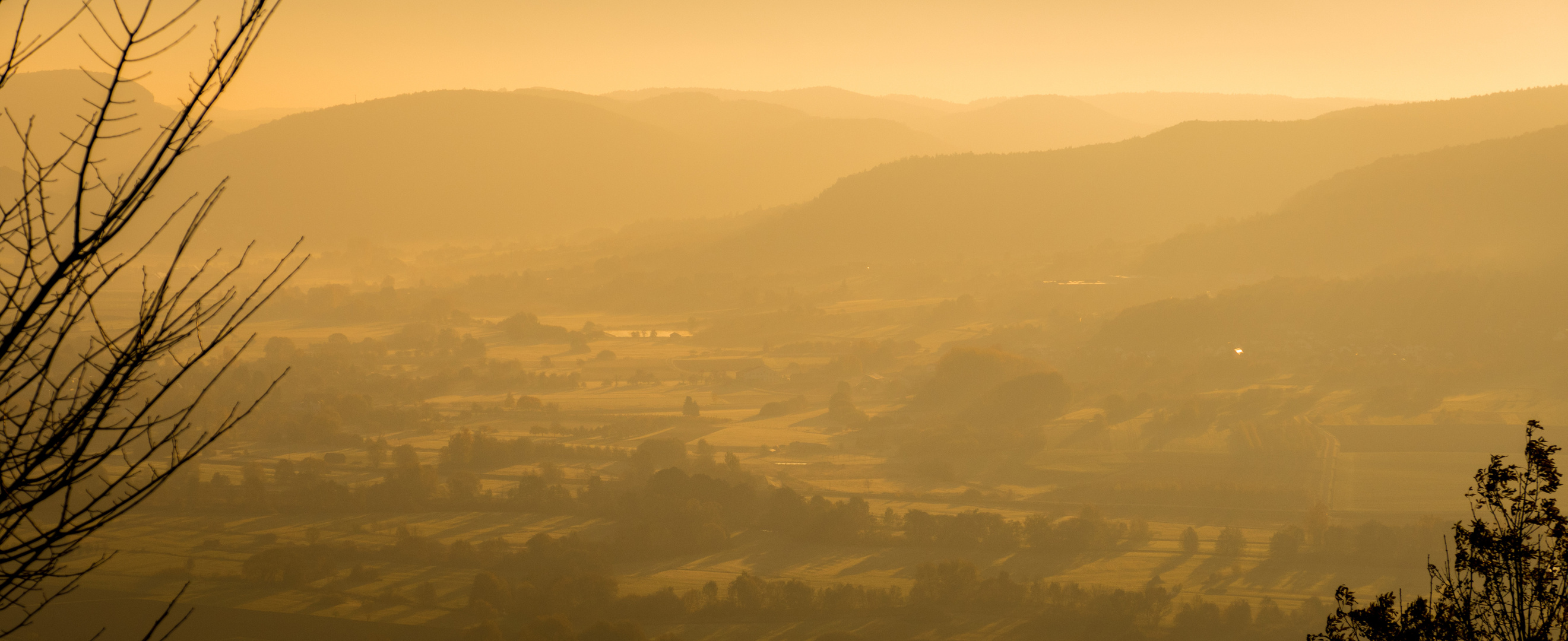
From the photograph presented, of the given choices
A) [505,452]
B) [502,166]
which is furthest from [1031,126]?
[505,452]

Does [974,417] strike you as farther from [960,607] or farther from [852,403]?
[960,607]

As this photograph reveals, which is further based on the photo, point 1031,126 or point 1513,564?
point 1031,126

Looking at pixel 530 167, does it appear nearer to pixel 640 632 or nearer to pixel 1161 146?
pixel 1161 146

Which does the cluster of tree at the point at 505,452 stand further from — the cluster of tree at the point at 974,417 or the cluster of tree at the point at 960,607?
the cluster of tree at the point at 960,607

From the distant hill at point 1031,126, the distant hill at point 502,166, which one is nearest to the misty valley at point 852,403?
the distant hill at point 502,166

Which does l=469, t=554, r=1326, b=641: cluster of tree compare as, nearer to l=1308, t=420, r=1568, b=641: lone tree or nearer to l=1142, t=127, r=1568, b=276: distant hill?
l=1308, t=420, r=1568, b=641: lone tree

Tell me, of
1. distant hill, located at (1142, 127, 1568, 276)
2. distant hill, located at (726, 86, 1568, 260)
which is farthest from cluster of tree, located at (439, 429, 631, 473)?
distant hill, located at (726, 86, 1568, 260)
